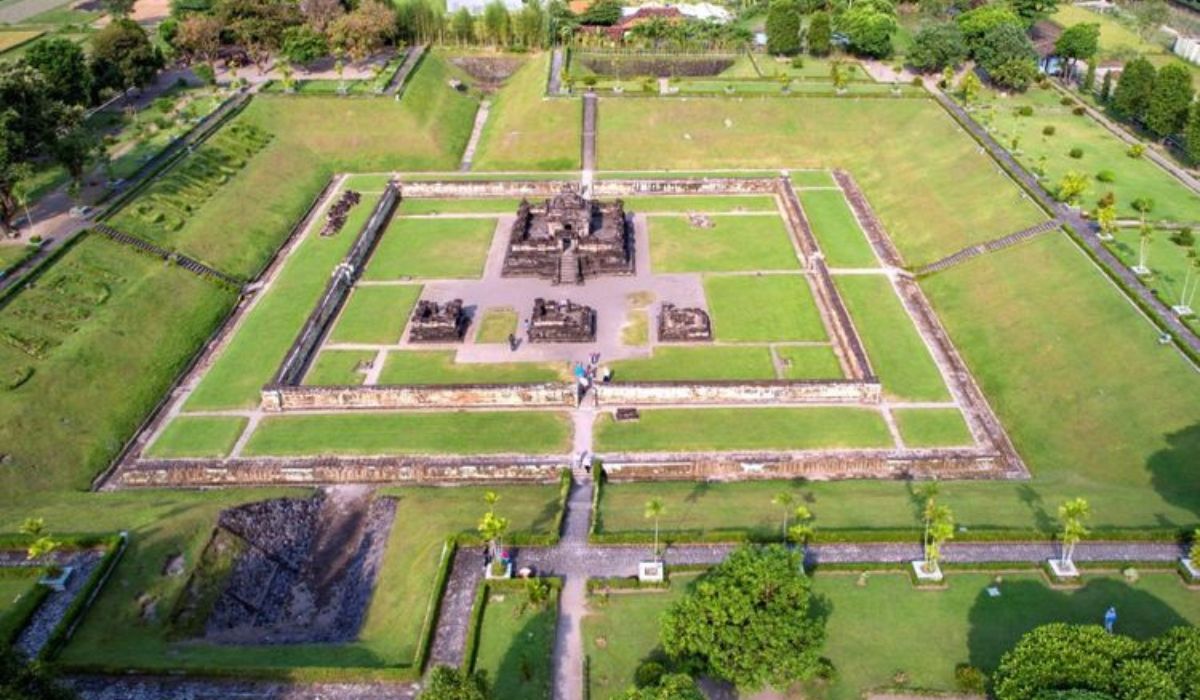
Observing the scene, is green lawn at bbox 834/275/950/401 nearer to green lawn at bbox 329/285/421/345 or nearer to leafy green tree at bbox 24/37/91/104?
green lawn at bbox 329/285/421/345

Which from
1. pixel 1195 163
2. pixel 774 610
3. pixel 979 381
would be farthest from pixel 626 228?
pixel 1195 163

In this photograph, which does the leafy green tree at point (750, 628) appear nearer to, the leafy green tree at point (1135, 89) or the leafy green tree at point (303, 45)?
the leafy green tree at point (1135, 89)

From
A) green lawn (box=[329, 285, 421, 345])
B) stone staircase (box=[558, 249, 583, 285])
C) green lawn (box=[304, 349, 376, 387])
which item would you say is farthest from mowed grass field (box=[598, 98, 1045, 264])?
green lawn (box=[304, 349, 376, 387])

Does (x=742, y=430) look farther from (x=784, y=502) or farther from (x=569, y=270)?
(x=569, y=270)

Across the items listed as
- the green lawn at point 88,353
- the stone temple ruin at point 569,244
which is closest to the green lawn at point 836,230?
the stone temple ruin at point 569,244

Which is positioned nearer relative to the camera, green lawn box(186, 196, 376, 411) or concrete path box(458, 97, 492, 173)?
green lawn box(186, 196, 376, 411)

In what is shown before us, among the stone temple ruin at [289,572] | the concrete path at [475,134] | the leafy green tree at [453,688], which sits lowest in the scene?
the stone temple ruin at [289,572]
